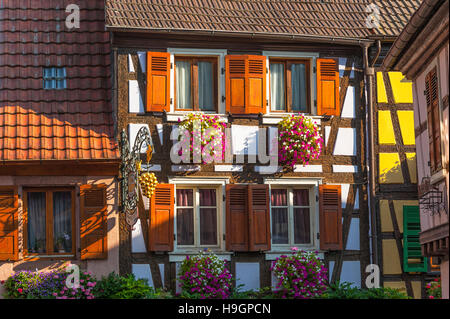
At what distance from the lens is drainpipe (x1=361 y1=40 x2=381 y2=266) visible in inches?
705

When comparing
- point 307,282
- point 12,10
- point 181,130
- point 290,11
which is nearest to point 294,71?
point 290,11

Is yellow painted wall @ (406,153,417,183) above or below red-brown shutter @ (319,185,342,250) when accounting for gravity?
above

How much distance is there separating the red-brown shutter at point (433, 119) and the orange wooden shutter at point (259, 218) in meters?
3.97

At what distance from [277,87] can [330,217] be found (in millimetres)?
2692

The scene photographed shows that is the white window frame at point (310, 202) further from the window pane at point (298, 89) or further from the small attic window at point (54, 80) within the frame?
the small attic window at point (54, 80)

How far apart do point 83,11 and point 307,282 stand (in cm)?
664

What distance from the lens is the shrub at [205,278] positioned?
16781 millimetres

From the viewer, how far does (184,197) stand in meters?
17.7

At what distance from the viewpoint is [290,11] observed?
1881 cm

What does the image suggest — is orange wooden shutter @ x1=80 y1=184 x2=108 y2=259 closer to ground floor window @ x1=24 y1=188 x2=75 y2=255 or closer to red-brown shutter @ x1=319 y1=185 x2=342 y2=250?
ground floor window @ x1=24 y1=188 x2=75 y2=255

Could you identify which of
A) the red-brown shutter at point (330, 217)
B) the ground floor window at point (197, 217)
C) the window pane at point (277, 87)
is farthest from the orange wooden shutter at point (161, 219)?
the red-brown shutter at point (330, 217)

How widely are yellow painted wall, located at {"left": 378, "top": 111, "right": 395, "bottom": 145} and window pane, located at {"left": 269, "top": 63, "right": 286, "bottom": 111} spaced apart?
188cm

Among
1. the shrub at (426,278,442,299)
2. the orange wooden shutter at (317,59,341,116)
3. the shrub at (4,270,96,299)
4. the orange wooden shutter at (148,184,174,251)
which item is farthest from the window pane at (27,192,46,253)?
the shrub at (426,278,442,299)

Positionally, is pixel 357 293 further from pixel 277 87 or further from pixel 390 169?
pixel 277 87
